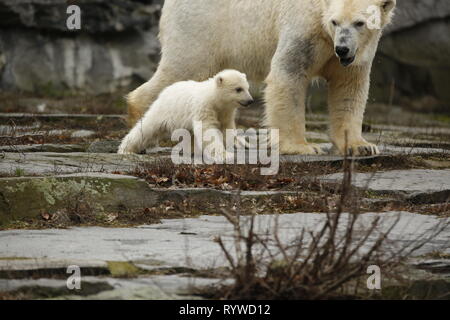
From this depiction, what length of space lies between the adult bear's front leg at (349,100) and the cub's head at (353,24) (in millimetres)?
358

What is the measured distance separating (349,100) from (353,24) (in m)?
0.88

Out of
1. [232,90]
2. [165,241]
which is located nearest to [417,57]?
[232,90]

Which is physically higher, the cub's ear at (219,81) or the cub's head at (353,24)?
the cub's head at (353,24)

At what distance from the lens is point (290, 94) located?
281 inches

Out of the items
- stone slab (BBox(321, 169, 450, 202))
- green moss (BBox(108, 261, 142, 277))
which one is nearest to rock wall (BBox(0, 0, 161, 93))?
stone slab (BBox(321, 169, 450, 202))

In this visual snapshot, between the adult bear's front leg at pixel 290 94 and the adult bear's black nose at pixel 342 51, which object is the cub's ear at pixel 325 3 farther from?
the adult bear's black nose at pixel 342 51

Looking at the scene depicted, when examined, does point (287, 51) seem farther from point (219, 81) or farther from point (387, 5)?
point (387, 5)

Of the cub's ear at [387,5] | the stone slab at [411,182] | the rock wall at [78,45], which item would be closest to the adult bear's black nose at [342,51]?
the cub's ear at [387,5]

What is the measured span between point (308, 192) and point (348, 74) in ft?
6.92

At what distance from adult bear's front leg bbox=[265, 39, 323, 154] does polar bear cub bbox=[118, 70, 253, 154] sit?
324 mm

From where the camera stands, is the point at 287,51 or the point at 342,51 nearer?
the point at 342,51

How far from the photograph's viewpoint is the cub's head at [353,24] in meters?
6.52

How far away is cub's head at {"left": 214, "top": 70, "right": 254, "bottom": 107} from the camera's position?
22.6ft

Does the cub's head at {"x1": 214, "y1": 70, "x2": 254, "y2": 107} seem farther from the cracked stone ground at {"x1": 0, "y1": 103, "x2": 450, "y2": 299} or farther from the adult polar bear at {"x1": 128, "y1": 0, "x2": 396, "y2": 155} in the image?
the cracked stone ground at {"x1": 0, "y1": 103, "x2": 450, "y2": 299}
